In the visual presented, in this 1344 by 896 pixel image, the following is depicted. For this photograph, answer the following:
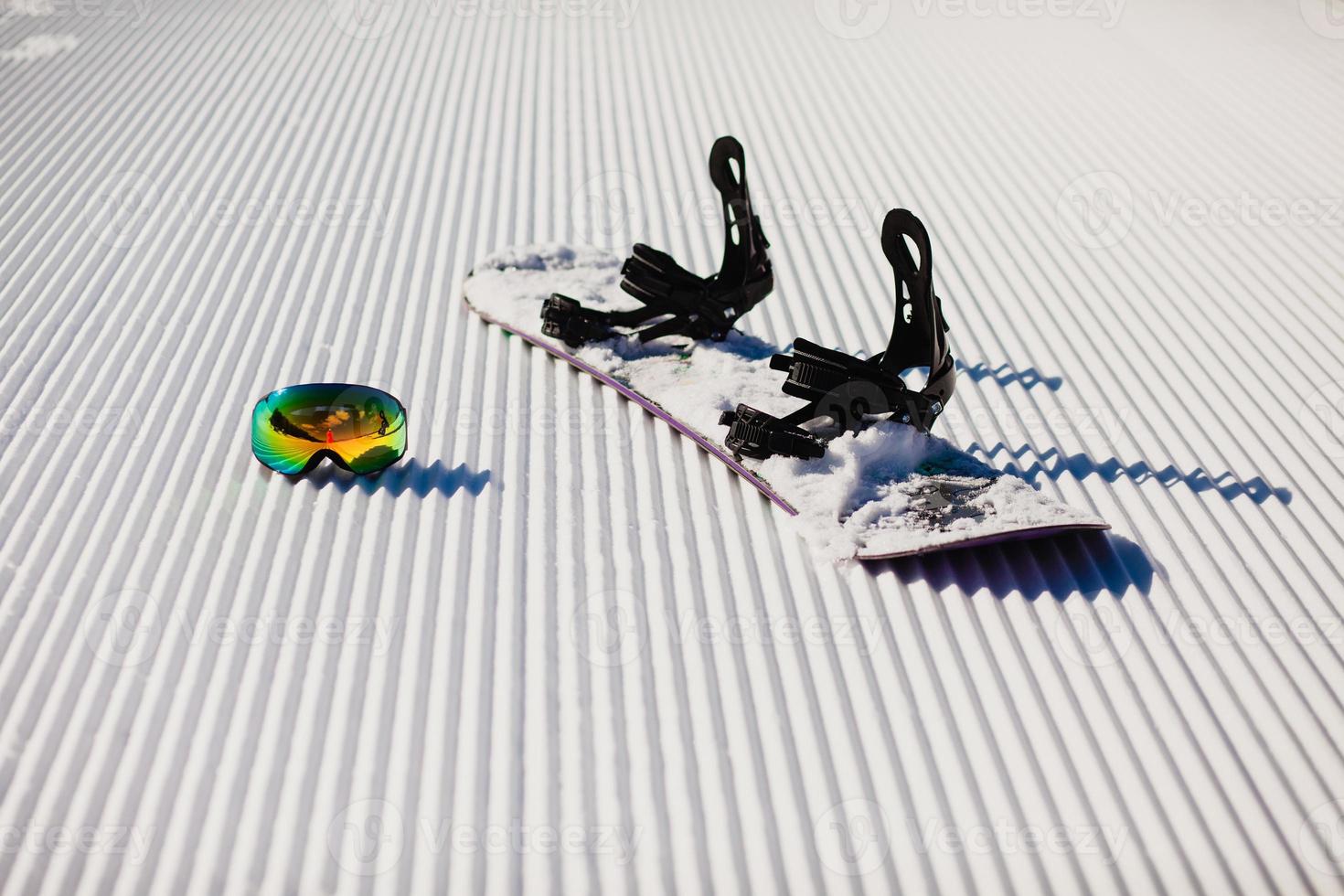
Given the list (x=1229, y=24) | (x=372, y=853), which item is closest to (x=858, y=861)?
(x=372, y=853)

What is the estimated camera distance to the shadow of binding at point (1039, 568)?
228 centimetres

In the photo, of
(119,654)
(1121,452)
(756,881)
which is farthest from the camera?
(1121,452)

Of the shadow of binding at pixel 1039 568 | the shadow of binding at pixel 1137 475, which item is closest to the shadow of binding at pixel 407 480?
the shadow of binding at pixel 1039 568

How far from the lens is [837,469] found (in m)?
2.49

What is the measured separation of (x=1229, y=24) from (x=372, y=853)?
8.22 m

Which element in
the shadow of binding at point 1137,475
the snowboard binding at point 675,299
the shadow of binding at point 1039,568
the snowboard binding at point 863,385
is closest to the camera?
the shadow of binding at point 1039,568

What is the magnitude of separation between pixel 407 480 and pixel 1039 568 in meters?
1.80

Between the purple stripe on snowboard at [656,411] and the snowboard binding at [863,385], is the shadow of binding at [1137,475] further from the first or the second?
the purple stripe on snowboard at [656,411]

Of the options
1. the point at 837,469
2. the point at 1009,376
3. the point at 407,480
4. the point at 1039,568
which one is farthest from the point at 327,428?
the point at 1009,376

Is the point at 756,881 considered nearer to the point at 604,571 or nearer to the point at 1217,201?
the point at 604,571

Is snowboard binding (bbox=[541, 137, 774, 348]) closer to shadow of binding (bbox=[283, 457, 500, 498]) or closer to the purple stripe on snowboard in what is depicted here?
the purple stripe on snowboard

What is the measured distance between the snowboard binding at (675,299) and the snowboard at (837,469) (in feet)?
0.18

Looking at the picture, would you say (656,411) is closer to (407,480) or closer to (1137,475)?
(407,480)

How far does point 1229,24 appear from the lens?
6.86 metres
